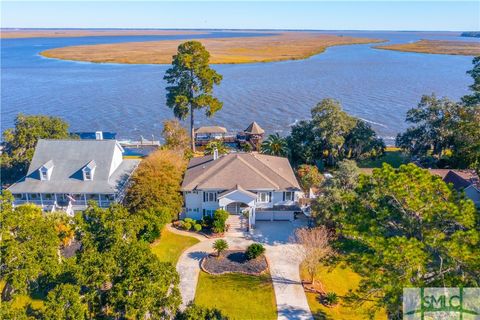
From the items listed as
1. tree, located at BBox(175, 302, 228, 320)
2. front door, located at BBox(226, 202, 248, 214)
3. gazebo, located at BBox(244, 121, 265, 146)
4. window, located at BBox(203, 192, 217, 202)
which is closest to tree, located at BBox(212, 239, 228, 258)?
front door, located at BBox(226, 202, 248, 214)

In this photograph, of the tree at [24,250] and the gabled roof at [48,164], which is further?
the gabled roof at [48,164]

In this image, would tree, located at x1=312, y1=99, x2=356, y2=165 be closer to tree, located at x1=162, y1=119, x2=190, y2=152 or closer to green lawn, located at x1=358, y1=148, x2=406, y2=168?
green lawn, located at x1=358, y1=148, x2=406, y2=168

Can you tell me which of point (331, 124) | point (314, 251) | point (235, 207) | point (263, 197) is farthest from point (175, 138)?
point (314, 251)

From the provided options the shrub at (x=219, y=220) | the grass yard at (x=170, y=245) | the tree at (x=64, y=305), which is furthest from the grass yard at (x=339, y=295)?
the tree at (x=64, y=305)

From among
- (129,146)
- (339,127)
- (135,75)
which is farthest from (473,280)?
(135,75)

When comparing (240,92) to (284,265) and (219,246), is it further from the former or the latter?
(284,265)

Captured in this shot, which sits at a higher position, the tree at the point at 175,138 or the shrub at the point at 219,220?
the tree at the point at 175,138

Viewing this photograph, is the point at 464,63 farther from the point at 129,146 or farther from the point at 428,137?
the point at 129,146

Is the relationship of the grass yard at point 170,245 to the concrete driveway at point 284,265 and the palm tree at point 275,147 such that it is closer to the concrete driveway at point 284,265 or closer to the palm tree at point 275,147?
the concrete driveway at point 284,265
